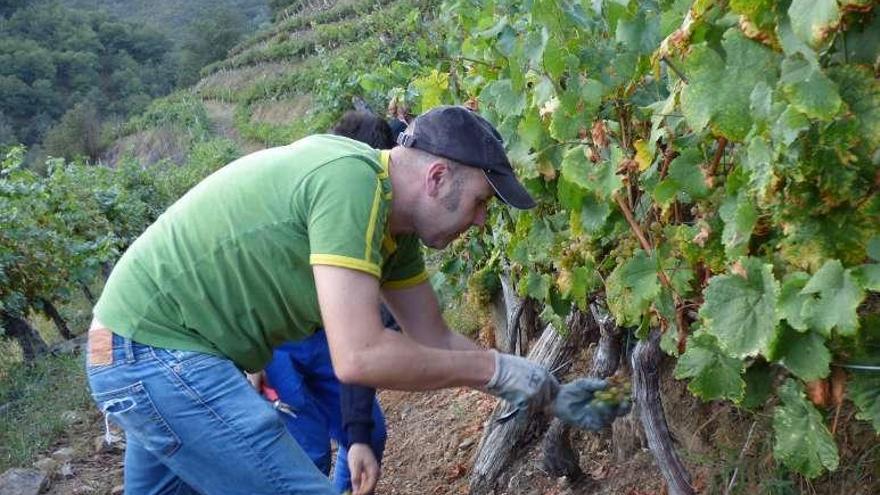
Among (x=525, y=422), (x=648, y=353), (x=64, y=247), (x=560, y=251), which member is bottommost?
(x=64, y=247)

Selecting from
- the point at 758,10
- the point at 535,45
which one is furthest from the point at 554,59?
the point at 758,10

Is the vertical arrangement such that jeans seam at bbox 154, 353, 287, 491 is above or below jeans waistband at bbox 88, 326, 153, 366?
below

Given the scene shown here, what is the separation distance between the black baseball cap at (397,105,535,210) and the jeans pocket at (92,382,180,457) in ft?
2.79

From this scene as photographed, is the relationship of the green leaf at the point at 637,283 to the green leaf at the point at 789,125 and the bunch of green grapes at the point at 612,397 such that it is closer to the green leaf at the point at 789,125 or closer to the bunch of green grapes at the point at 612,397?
the bunch of green grapes at the point at 612,397

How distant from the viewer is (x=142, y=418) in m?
2.18

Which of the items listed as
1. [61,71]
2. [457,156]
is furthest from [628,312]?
[61,71]

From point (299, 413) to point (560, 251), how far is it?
1.17m

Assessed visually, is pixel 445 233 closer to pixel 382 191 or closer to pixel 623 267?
pixel 382 191

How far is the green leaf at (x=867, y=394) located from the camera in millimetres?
1636

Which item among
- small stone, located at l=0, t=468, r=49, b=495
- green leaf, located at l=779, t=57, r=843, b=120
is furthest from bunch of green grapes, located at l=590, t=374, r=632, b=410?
small stone, located at l=0, t=468, r=49, b=495

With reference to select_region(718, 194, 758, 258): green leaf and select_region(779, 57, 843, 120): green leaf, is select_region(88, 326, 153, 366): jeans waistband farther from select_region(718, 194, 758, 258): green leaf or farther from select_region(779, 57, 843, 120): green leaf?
select_region(779, 57, 843, 120): green leaf

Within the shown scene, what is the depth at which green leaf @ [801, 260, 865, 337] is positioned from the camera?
1.41 metres

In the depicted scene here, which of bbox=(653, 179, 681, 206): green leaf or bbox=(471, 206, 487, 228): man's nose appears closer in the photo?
bbox=(653, 179, 681, 206): green leaf

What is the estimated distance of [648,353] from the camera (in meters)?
2.53
